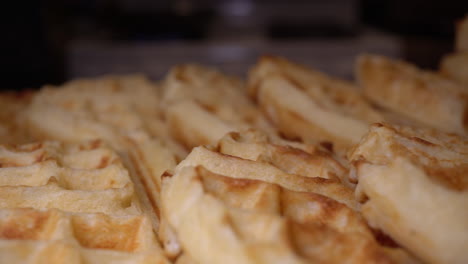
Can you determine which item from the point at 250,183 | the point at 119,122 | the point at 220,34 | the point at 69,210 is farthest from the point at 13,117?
the point at 220,34

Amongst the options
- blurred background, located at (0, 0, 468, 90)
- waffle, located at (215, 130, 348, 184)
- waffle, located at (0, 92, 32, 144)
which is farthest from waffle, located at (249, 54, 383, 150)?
blurred background, located at (0, 0, 468, 90)

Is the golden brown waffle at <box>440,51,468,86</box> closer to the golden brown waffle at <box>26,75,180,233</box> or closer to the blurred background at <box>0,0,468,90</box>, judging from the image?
the golden brown waffle at <box>26,75,180,233</box>

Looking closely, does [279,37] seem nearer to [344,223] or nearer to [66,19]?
[66,19]

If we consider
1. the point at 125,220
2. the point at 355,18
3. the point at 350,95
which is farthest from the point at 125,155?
the point at 355,18

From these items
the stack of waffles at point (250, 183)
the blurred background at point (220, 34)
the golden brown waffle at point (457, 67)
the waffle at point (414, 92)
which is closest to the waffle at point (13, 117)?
the stack of waffles at point (250, 183)

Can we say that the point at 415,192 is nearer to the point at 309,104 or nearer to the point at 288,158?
the point at 288,158

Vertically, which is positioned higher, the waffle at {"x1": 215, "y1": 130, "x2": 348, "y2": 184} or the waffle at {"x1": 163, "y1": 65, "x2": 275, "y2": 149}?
the waffle at {"x1": 215, "y1": 130, "x2": 348, "y2": 184}

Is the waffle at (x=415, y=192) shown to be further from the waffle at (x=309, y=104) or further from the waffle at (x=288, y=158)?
the waffle at (x=309, y=104)
